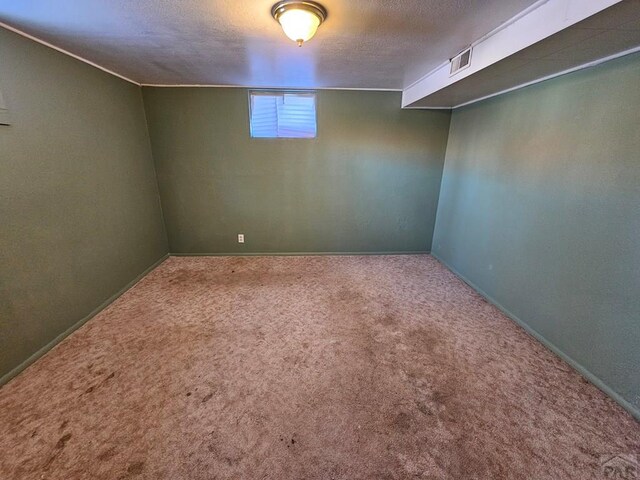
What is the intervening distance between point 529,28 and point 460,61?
0.72m

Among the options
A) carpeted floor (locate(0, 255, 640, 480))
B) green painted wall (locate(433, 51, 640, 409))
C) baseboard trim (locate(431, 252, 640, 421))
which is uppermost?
green painted wall (locate(433, 51, 640, 409))

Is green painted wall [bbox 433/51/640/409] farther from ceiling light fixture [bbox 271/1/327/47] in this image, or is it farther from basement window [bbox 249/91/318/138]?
basement window [bbox 249/91/318/138]

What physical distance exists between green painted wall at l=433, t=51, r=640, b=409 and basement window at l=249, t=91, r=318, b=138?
1996mm

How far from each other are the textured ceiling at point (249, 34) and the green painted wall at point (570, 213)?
0.90 meters

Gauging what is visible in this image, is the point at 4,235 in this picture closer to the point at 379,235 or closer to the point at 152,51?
the point at 152,51

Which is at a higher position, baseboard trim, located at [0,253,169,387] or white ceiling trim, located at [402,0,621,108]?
white ceiling trim, located at [402,0,621,108]

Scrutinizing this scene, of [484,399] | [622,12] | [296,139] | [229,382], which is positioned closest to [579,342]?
[484,399]

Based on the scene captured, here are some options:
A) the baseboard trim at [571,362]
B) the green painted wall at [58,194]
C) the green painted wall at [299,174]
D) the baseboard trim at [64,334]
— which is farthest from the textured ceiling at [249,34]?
the baseboard trim at [571,362]

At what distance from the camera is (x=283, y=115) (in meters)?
3.64

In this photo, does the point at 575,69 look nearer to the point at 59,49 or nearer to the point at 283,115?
the point at 283,115

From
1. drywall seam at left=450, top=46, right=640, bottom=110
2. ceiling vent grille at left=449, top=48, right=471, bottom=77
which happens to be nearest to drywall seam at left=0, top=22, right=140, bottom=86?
ceiling vent grille at left=449, top=48, right=471, bottom=77

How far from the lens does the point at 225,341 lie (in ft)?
7.47

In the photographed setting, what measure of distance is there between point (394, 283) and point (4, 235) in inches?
133

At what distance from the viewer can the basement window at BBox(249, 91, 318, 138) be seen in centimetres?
358
